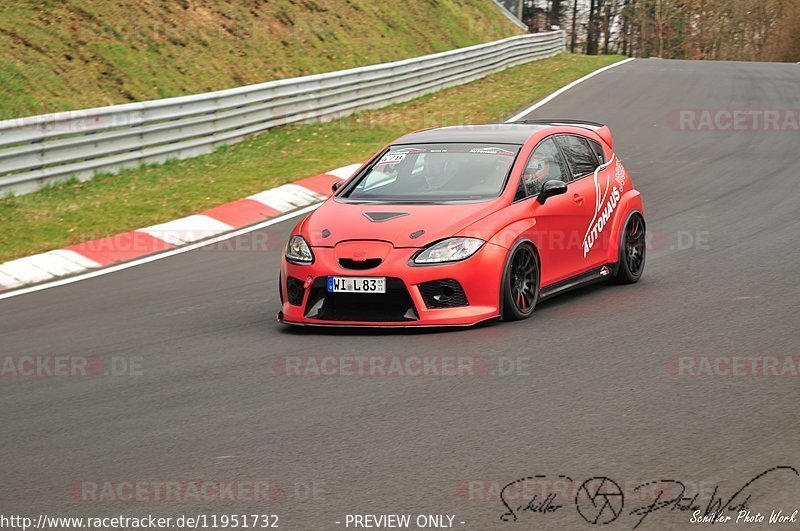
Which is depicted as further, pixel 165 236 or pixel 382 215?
pixel 165 236

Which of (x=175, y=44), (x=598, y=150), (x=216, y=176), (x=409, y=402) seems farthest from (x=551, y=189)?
(x=175, y=44)

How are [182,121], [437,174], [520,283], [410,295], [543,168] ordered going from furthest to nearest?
[182,121] < [543,168] < [437,174] < [520,283] < [410,295]

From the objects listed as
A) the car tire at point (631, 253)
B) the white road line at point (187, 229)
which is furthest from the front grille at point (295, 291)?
the white road line at point (187, 229)

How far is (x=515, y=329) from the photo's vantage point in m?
8.66

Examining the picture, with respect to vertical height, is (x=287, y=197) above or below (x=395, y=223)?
below

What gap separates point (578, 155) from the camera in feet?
34.4

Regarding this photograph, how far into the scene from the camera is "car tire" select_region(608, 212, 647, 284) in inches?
414

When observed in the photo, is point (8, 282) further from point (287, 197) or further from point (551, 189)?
point (551, 189)

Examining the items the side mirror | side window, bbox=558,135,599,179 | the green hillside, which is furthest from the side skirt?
the green hillside

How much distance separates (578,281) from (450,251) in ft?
5.66

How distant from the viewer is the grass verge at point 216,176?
46.5 ft

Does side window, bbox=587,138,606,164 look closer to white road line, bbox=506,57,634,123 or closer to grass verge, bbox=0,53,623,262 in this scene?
grass verge, bbox=0,53,623,262

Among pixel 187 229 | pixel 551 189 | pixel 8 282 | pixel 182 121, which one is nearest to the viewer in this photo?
pixel 551 189

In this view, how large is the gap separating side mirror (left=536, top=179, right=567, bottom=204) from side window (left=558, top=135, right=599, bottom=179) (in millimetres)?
827
